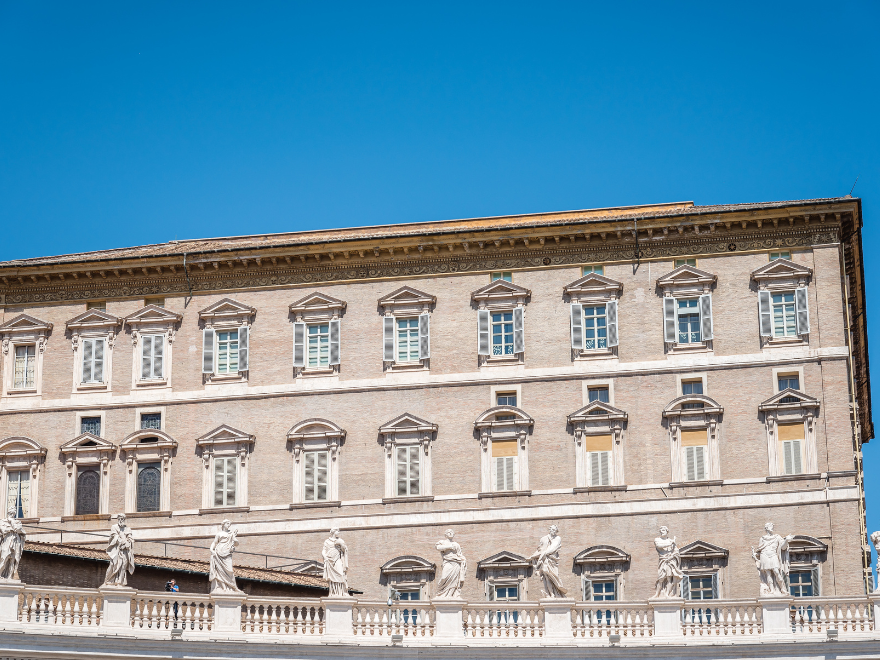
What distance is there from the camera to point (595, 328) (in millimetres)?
62062

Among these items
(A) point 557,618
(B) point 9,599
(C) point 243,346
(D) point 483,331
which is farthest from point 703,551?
(B) point 9,599

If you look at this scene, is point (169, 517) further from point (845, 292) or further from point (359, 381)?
point (845, 292)

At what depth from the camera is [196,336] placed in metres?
64.4

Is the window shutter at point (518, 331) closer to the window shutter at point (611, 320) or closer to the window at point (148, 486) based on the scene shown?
the window shutter at point (611, 320)

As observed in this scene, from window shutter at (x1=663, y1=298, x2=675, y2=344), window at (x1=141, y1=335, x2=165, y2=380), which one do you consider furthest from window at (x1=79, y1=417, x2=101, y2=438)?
window shutter at (x1=663, y1=298, x2=675, y2=344)

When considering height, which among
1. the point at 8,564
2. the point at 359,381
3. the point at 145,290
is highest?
the point at 145,290

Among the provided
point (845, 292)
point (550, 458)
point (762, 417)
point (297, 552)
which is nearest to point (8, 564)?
point (297, 552)

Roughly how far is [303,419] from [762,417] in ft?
52.9

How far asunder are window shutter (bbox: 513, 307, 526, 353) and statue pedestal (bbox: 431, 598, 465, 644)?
19.9 meters

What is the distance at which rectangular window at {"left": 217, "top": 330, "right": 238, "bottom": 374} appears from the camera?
6391 centimetres

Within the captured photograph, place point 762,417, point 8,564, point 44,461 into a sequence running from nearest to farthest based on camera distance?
point 8,564 → point 762,417 → point 44,461

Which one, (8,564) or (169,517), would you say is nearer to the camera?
(8,564)

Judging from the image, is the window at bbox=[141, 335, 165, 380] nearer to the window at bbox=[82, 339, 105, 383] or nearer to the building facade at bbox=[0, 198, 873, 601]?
the building facade at bbox=[0, 198, 873, 601]

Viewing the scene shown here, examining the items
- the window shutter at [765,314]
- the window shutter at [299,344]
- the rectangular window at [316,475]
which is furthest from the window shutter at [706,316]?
the window shutter at [299,344]
